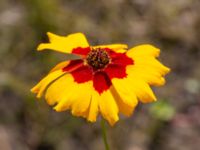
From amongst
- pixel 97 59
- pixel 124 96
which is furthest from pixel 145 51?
pixel 124 96

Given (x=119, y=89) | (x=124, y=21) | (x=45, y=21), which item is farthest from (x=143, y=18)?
(x=119, y=89)

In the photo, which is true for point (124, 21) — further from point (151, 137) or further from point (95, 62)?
point (95, 62)

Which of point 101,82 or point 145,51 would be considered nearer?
point 101,82

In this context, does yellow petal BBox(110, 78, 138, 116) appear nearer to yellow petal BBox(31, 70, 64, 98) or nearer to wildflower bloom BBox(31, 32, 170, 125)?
wildflower bloom BBox(31, 32, 170, 125)

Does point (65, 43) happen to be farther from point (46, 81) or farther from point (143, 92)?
point (143, 92)

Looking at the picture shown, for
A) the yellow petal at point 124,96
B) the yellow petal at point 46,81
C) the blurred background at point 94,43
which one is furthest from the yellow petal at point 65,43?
the blurred background at point 94,43

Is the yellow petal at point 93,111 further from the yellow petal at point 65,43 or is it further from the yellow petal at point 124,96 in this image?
the yellow petal at point 65,43

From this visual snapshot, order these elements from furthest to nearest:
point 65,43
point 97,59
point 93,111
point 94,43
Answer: point 94,43, point 65,43, point 97,59, point 93,111

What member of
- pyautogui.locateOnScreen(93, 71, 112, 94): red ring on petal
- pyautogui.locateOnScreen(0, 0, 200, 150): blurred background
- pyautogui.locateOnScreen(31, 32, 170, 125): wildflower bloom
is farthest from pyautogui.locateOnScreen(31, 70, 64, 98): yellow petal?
pyautogui.locateOnScreen(0, 0, 200, 150): blurred background
